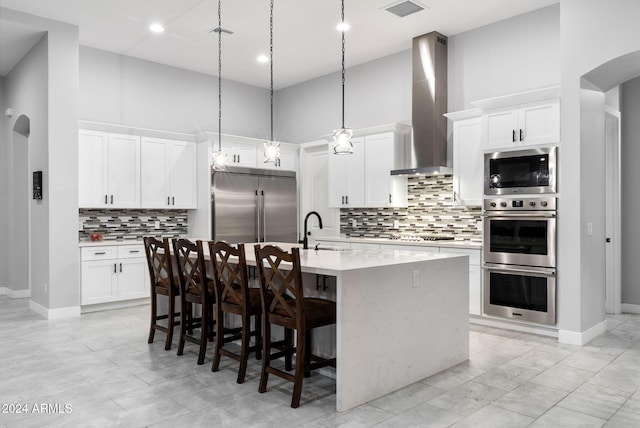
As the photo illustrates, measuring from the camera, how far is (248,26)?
5938 mm

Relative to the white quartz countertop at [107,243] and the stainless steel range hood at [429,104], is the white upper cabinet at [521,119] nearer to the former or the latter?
the stainless steel range hood at [429,104]

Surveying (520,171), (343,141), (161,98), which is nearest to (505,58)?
(520,171)

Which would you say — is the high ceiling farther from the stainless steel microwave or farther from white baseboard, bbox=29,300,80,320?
white baseboard, bbox=29,300,80,320

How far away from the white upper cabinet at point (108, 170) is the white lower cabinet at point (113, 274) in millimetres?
654

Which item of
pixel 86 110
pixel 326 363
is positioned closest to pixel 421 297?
pixel 326 363

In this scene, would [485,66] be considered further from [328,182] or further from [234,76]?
[234,76]

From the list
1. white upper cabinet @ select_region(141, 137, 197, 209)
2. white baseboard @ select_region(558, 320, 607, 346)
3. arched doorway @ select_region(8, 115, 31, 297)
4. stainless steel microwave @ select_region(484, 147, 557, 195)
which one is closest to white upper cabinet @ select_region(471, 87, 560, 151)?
stainless steel microwave @ select_region(484, 147, 557, 195)

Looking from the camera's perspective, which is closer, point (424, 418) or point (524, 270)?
point (424, 418)

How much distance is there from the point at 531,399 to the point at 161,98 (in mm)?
6467

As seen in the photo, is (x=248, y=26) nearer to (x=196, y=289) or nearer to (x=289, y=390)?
(x=196, y=289)

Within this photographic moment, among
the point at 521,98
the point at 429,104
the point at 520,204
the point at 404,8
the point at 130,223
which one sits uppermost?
the point at 404,8

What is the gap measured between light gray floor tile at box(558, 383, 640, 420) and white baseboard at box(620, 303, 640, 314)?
3193 millimetres

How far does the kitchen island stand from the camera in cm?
302

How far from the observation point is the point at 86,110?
663cm
